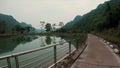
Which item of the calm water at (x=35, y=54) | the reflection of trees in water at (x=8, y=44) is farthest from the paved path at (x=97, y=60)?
the reflection of trees in water at (x=8, y=44)

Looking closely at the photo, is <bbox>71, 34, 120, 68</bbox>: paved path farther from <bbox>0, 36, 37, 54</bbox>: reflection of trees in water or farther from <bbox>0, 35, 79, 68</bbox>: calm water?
<bbox>0, 36, 37, 54</bbox>: reflection of trees in water

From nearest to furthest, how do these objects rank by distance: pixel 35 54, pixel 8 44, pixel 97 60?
pixel 97 60 < pixel 35 54 < pixel 8 44

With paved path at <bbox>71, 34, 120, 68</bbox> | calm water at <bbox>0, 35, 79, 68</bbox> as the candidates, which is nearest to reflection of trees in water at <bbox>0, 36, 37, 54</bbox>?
calm water at <bbox>0, 35, 79, 68</bbox>

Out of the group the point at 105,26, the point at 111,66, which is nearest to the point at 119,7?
Answer: the point at 105,26

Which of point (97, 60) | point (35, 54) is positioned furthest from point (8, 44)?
point (97, 60)

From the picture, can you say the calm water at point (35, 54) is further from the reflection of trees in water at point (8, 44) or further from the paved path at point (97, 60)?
the paved path at point (97, 60)

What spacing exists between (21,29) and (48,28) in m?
15.3

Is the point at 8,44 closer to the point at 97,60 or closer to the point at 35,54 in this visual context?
the point at 35,54

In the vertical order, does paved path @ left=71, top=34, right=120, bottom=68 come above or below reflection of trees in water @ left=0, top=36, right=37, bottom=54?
above

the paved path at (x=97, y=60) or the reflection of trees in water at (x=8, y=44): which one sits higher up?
the paved path at (x=97, y=60)

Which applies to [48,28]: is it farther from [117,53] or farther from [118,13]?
[117,53]

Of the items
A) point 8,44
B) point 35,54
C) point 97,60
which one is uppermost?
point 97,60

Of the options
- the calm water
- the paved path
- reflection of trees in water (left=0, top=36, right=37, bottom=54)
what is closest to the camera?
the calm water

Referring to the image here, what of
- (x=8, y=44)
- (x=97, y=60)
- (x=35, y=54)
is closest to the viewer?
(x=97, y=60)
